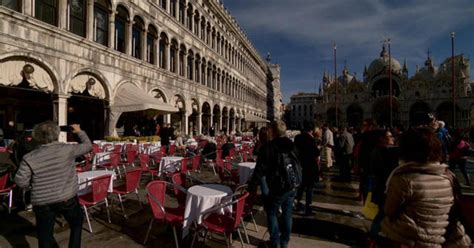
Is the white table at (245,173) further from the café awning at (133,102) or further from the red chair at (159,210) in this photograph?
the café awning at (133,102)

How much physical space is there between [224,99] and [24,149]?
90.3 feet

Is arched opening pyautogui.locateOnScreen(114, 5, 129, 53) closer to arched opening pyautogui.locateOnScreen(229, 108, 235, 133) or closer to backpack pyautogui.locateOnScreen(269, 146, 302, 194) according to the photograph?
backpack pyautogui.locateOnScreen(269, 146, 302, 194)

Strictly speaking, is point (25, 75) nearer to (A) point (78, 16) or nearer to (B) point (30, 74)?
(B) point (30, 74)

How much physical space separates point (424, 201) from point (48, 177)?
12.1 feet

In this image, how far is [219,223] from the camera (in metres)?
3.70

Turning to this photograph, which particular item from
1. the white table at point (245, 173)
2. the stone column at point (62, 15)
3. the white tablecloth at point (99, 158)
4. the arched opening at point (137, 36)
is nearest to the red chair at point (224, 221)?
the white table at point (245, 173)

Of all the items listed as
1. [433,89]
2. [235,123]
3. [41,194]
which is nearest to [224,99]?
[235,123]

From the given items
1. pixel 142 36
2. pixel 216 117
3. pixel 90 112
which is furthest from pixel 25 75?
pixel 216 117

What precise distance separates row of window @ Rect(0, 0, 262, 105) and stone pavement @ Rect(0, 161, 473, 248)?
407 inches

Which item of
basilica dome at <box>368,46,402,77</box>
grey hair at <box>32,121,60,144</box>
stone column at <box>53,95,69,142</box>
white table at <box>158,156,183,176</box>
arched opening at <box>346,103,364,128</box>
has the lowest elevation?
white table at <box>158,156,183,176</box>

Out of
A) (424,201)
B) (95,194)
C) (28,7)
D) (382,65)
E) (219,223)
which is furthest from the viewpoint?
(382,65)

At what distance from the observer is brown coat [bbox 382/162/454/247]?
1.93m

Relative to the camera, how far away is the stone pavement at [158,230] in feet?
13.1

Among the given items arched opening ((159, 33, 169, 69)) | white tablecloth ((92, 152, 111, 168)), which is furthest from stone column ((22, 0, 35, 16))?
arched opening ((159, 33, 169, 69))
